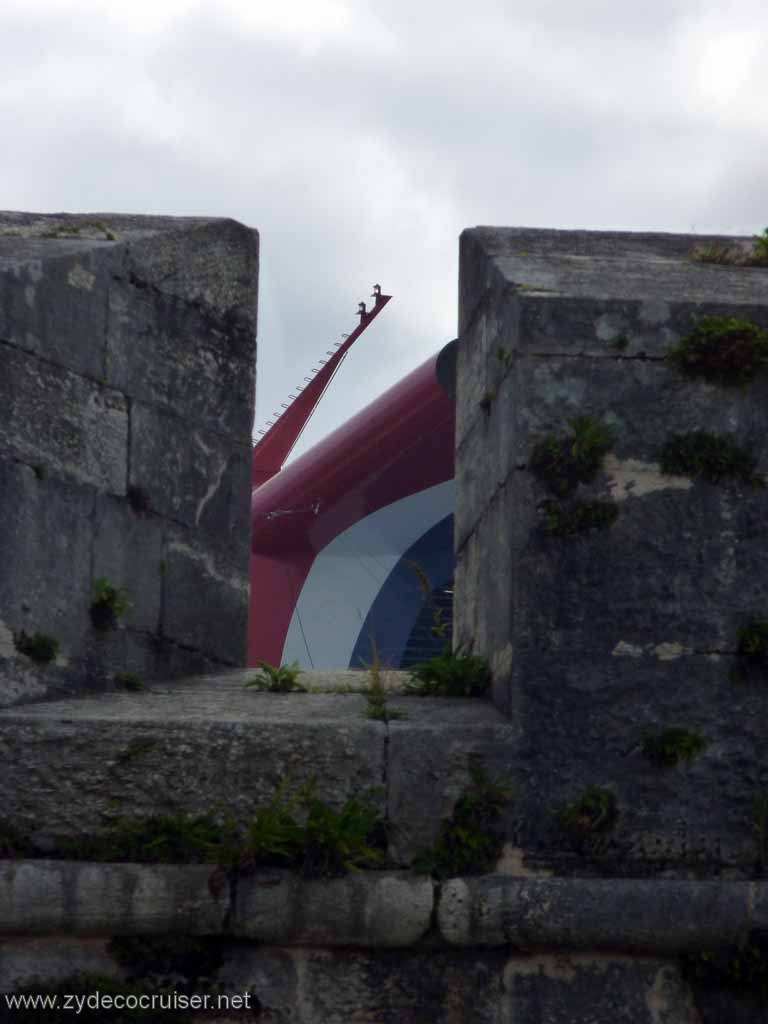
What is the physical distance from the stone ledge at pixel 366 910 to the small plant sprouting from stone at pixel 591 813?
150 millimetres

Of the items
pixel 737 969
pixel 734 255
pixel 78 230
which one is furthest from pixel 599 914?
pixel 78 230

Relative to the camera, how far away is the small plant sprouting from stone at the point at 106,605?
504cm

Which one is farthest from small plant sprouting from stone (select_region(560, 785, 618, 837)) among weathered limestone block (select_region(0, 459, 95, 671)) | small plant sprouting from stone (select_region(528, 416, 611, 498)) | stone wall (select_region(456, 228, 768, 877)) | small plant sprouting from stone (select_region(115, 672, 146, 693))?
weathered limestone block (select_region(0, 459, 95, 671))

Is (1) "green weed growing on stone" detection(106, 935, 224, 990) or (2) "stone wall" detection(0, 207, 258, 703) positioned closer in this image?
(1) "green weed growing on stone" detection(106, 935, 224, 990)

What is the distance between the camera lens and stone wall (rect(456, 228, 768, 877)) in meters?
4.47

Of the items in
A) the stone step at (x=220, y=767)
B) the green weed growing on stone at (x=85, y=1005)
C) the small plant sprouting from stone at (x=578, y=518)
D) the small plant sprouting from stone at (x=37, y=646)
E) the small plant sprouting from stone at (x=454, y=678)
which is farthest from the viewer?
the small plant sprouting from stone at (x=454, y=678)

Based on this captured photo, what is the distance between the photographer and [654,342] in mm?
4727

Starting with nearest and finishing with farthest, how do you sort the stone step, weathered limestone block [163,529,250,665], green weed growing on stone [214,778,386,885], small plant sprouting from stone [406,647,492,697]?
1. green weed growing on stone [214,778,386,885]
2. the stone step
3. small plant sprouting from stone [406,647,492,697]
4. weathered limestone block [163,529,250,665]

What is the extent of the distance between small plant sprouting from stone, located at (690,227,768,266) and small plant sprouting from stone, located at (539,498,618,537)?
1.20m

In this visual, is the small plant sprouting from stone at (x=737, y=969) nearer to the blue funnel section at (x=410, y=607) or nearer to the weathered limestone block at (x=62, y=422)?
the weathered limestone block at (x=62, y=422)

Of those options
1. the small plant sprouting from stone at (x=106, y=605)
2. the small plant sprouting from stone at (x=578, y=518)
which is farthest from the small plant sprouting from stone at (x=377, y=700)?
the small plant sprouting from stone at (x=106, y=605)

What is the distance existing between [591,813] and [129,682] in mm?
1485

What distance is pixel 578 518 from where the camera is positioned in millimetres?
4613

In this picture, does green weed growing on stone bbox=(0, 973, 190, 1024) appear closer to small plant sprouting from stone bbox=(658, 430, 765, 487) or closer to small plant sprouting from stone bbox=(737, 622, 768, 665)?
small plant sprouting from stone bbox=(737, 622, 768, 665)
